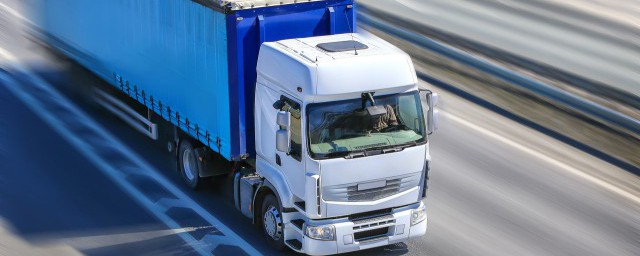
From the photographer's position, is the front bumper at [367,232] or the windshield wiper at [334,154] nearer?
the windshield wiper at [334,154]

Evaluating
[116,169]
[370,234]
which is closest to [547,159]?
[370,234]

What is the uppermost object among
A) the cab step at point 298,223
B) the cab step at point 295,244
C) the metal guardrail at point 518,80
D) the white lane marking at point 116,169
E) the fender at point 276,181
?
the fender at point 276,181

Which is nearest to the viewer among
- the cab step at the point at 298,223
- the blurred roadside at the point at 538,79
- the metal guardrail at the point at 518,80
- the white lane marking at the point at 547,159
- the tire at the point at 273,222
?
the cab step at the point at 298,223

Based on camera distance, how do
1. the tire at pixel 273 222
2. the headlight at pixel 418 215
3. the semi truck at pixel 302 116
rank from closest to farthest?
1. the semi truck at pixel 302 116
2. the headlight at pixel 418 215
3. the tire at pixel 273 222

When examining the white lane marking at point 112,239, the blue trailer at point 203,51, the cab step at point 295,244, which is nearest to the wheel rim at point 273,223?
the cab step at point 295,244

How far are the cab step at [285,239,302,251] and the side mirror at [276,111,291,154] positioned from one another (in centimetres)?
138

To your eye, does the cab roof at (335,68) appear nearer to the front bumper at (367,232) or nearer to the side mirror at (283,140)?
the side mirror at (283,140)

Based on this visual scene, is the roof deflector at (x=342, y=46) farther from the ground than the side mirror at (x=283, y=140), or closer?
farther from the ground

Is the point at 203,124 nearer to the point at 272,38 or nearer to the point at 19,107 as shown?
the point at 272,38

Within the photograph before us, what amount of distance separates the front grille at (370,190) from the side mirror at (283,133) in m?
0.75

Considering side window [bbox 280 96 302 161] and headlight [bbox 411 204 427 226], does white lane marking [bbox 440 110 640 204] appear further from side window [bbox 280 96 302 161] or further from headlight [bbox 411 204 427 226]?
side window [bbox 280 96 302 161]

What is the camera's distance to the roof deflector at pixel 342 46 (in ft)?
43.7

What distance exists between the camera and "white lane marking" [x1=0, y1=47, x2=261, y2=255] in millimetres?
14734

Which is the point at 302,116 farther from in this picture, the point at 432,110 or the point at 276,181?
the point at 432,110
